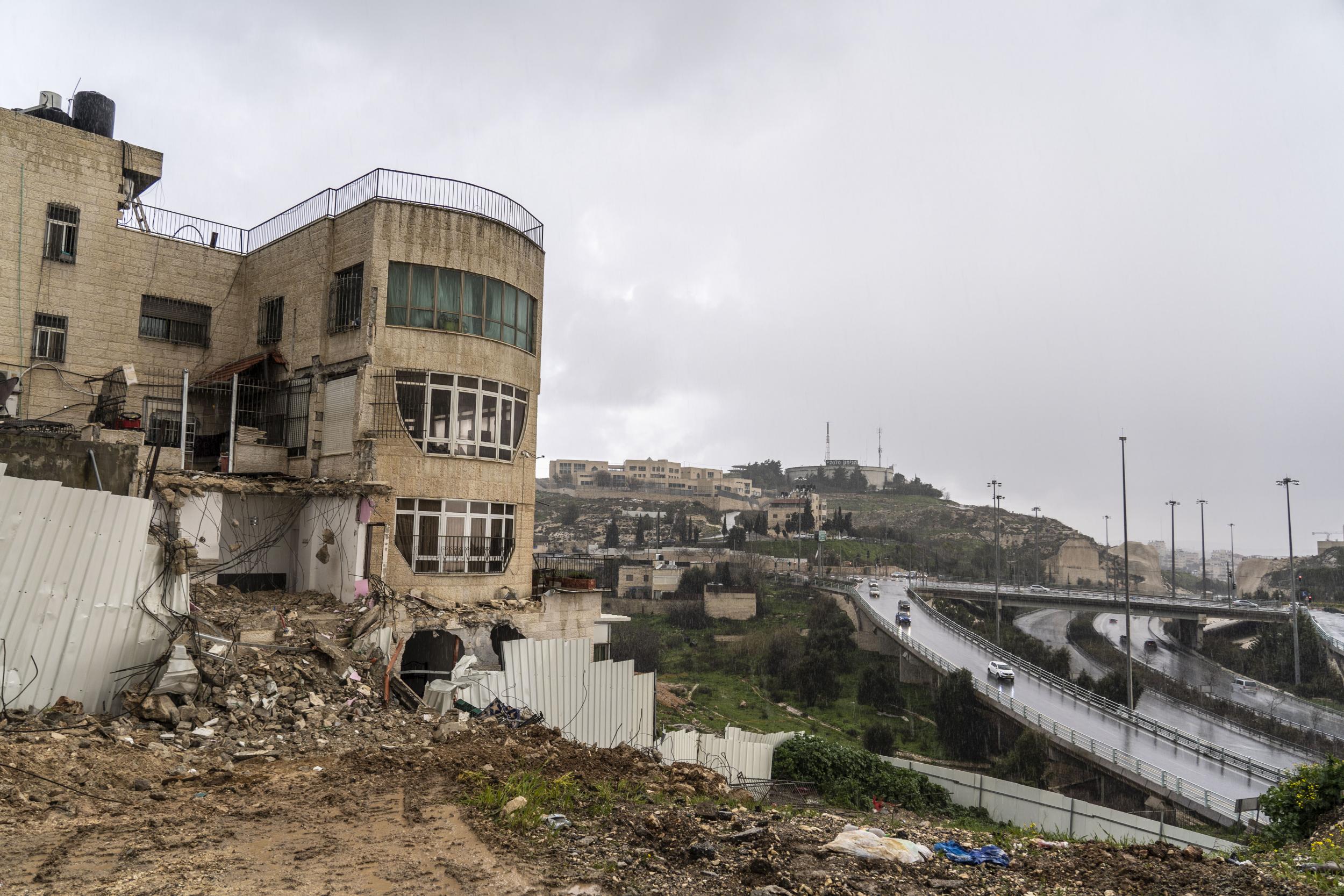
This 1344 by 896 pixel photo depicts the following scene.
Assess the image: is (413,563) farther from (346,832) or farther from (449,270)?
(346,832)

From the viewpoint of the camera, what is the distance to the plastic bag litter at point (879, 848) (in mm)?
5914

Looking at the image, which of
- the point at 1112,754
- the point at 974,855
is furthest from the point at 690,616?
the point at 974,855

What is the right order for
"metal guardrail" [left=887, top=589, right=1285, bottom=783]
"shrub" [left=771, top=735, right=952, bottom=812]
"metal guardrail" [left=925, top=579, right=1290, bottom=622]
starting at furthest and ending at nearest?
"metal guardrail" [left=925, top=579, right=1290, bottom=622] → "metal guardrail" [left=887, top=589, right=1285, bottom=783] → "shrub" [left=771, top=735, right=952, bottom=812]

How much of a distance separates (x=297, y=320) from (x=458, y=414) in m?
4.64

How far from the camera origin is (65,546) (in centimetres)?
841

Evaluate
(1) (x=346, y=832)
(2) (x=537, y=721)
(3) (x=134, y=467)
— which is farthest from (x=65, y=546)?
(2) (x=537, y=721)

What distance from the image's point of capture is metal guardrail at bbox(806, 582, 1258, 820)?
20562 mm

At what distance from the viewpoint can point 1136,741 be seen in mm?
27578

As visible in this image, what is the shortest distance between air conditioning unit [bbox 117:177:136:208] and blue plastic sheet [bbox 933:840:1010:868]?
21084mm

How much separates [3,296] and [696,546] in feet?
252

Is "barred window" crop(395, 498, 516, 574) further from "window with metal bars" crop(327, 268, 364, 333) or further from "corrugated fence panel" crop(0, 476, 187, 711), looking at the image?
"corrugated fence panel" crop(0, 476, 187, 711)

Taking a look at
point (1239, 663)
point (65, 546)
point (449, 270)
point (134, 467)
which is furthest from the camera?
point (1239, 663)

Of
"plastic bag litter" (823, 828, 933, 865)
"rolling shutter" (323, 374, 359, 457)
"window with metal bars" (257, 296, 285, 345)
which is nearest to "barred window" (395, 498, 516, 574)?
"rolling shutter" (323, 374, 359, 457)

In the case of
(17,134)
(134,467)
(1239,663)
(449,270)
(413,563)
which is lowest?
(1239,663)
